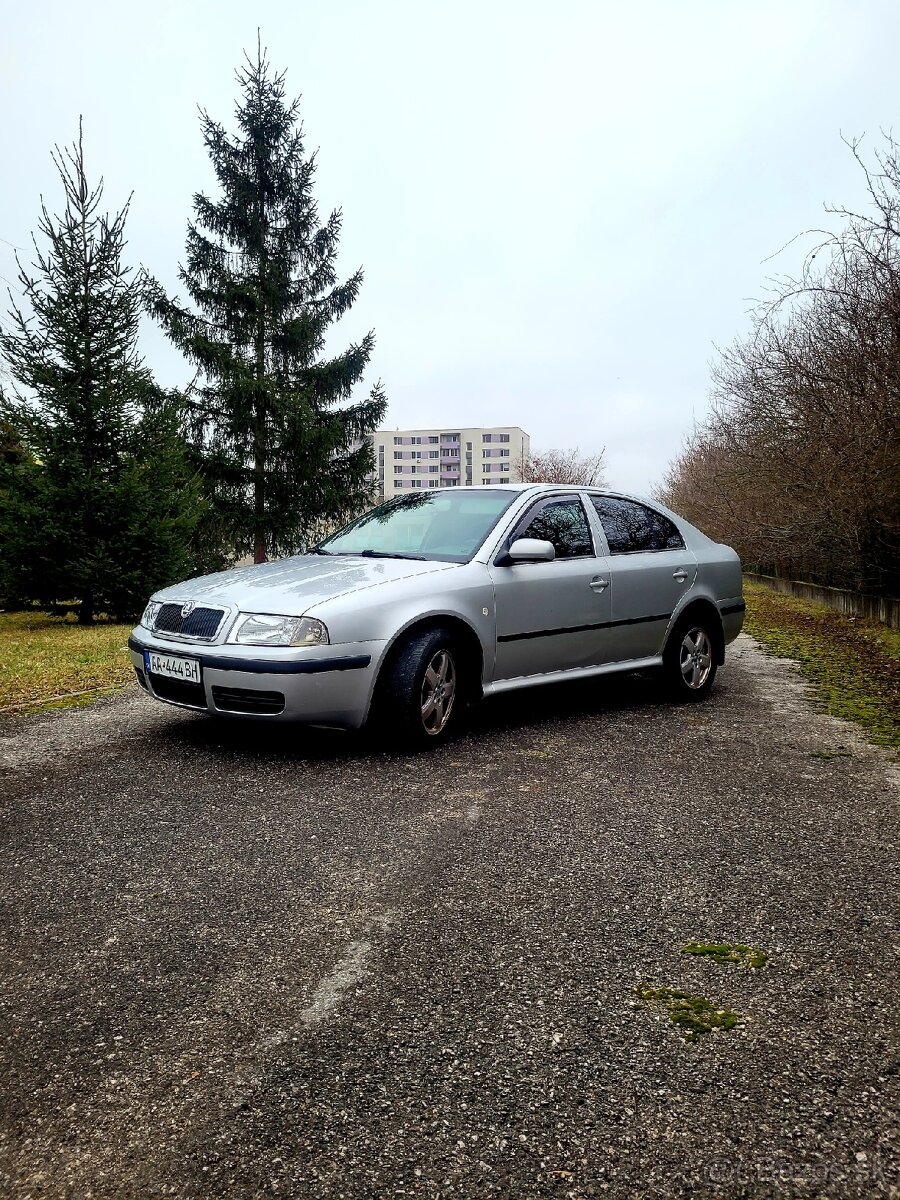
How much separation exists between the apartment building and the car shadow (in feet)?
430

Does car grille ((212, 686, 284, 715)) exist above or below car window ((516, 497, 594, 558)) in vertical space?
below

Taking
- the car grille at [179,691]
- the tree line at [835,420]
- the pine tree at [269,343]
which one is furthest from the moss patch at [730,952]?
the pine tree at [269,343]

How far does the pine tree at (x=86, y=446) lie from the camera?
571 inches

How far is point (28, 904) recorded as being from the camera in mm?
3148

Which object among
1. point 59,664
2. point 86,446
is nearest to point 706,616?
point 59,664

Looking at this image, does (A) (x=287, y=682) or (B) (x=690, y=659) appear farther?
(B) (x=690, y=659)

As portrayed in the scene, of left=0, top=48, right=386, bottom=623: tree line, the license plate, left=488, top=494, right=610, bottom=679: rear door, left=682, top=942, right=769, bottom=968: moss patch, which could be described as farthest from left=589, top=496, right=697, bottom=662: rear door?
left=0, top=48, right=386, bottom=623: tree line

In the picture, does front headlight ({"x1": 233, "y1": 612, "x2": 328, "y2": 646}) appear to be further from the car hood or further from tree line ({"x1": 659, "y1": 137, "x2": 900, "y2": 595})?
tree line ({"x1": 659, "y1": 137, "x2": 900, "y2": 595})

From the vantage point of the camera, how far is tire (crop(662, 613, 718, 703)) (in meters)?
7.00

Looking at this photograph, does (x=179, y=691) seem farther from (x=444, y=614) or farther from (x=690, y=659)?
(x=690, y=659)

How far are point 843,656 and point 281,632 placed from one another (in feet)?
25.5

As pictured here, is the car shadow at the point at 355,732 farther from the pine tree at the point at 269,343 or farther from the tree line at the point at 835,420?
the pine tree at the point at 269,343

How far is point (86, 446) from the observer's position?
14992mm

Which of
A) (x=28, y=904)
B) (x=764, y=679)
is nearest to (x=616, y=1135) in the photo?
(x=28, y=904)
